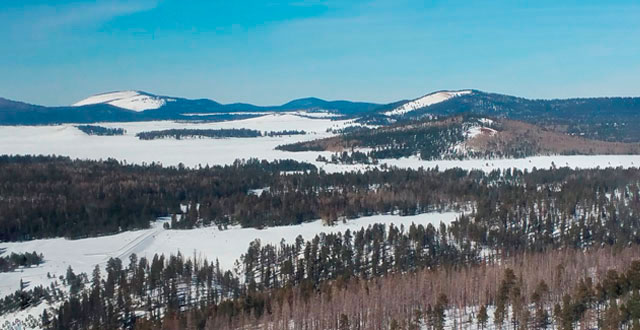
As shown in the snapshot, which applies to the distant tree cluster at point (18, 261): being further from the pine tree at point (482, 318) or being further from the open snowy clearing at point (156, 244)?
the pine tree at point (482, 318)

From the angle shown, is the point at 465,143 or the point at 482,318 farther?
the point at 465,143

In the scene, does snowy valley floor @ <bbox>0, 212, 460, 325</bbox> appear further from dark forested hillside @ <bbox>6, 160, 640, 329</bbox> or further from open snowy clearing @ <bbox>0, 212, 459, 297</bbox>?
dark forested hillside @ <bbox>6, 160, 640, 329</bbox>

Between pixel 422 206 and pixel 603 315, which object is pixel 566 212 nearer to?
pixel 422 206

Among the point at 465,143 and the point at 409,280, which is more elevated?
the point at 465,143

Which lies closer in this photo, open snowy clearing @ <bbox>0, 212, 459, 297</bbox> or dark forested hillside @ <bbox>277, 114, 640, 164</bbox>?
open snowy clearing @ <bbox>0, 212, 459, 297</bbox>

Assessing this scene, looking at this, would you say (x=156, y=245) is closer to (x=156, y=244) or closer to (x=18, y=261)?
(x=156, y=244)

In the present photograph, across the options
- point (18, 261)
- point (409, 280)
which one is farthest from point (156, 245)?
point (409, 280)

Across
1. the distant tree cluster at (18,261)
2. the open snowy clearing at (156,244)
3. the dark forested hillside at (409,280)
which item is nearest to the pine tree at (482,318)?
the dark forested hillside at (409,280)

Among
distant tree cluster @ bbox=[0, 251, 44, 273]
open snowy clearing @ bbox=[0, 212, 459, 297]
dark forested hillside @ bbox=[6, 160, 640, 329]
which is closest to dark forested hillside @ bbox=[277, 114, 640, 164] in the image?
dark forested hillside @ bbox=[6, 160, 640, 329]

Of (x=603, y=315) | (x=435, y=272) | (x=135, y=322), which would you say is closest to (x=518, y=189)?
(x=435, y=272)
